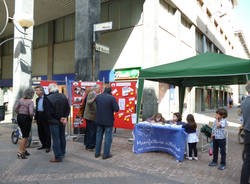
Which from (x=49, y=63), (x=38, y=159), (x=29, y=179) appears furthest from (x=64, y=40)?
(x=29, y=179)

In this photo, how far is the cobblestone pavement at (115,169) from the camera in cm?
404

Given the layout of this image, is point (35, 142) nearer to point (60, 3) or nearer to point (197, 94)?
point (60, 3)

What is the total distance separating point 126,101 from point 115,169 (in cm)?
325

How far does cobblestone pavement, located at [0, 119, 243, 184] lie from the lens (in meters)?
4.04

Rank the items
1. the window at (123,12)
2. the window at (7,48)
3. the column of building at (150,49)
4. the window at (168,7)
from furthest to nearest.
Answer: the window at (7,48) < the window at (168,7) < the window at (123,12) < the column of building at (150,49)

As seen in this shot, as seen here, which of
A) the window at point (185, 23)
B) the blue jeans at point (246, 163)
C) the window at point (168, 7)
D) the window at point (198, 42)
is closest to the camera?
the blue jeans at point (246, 163)

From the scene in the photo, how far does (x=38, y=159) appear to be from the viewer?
5.29m

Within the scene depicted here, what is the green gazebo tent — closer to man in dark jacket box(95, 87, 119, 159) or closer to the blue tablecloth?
the blue tablecloth

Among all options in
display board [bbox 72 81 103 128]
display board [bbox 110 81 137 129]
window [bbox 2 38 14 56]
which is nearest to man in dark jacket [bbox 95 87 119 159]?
display board [bbox 110 81 137 129]

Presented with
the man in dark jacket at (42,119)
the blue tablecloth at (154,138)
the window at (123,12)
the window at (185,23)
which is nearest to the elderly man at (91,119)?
the man in dark jacket at (42,119)

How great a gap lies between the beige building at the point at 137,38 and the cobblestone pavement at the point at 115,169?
654 centimetres

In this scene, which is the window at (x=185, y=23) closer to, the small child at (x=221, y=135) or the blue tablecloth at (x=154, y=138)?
the blue tablecloth at (x=154, y=138)

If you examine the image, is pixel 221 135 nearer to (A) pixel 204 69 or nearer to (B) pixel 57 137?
(A) pixel 204 69

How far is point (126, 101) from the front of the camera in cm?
760
